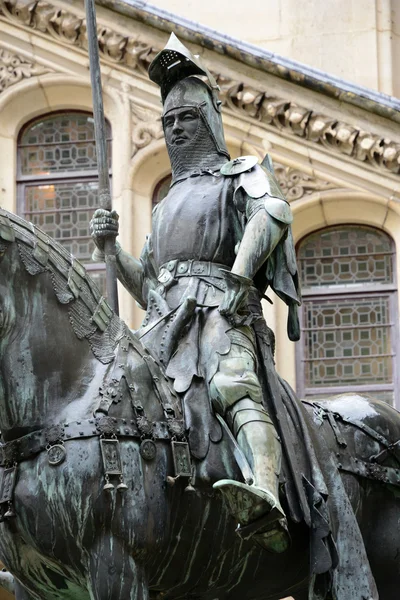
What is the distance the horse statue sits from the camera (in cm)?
1095

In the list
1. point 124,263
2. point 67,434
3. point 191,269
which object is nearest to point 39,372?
point 67,434

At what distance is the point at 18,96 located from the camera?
836 inches

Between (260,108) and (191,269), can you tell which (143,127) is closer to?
(260,108)

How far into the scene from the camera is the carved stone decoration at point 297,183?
67.2ft

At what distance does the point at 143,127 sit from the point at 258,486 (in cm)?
1004

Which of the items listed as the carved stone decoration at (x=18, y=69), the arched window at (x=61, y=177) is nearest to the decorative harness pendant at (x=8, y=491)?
the arched window at (x=61, y=177)

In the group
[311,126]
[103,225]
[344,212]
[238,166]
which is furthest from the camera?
[344,212]

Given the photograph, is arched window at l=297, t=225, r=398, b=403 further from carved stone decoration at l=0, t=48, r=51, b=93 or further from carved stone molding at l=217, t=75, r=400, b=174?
carved stone decoration at l=0, t=48, r=51, b=93

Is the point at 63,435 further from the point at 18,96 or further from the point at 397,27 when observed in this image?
the point at 397,27

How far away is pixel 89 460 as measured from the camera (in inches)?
433

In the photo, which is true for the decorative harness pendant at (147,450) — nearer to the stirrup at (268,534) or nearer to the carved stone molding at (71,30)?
the stirrup at (268,534)

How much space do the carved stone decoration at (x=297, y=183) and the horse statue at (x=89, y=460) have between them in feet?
29.4

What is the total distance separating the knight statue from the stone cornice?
7604mm

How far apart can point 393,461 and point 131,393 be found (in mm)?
2237
